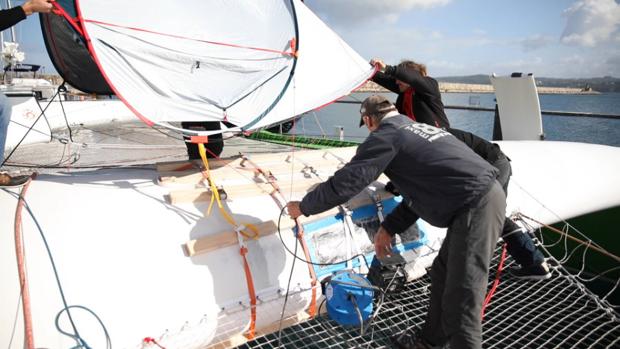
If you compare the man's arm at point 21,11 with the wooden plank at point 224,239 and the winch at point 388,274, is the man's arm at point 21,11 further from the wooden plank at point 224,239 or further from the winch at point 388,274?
the winch at point 388,274

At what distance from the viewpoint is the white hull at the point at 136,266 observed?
200 cm

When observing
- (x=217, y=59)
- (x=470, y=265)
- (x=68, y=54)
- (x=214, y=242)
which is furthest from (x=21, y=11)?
(x=470, y=265)

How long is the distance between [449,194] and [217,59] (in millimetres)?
2268

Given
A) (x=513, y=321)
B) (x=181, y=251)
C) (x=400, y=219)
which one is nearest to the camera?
(x=181, y=251)

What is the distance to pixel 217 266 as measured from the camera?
2.42m

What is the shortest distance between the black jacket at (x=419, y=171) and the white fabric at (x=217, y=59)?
1.07 meters

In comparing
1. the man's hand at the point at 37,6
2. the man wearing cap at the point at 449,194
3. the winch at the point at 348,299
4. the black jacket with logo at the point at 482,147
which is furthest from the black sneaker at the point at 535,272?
the man's hand at the point at 37,6

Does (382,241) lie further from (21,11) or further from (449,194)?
(21,11)

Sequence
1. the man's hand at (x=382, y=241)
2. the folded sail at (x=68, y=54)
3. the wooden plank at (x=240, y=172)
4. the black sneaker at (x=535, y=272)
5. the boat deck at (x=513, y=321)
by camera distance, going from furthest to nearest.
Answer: the black sneaker at (x=535, y=272) → the folded sail at (x=68, y=54) → the wooden plank at (x=240, y=172) → the man's hand at (x=382, y=241) → the boat deck at (x=513, y=321)

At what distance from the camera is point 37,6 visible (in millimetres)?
2418

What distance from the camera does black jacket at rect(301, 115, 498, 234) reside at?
2.01 m

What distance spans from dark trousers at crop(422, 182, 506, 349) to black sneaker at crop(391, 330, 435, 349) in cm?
31

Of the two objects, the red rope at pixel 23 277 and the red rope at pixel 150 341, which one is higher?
the red rope at pixel 23 277

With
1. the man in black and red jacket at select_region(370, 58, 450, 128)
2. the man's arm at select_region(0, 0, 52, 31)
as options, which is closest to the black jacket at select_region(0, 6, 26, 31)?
the man's arm at select_region(0, 0, 52, 31)
